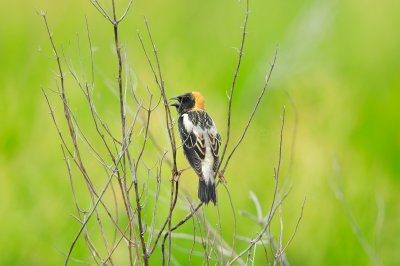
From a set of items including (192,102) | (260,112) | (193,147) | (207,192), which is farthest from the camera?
(260,112)

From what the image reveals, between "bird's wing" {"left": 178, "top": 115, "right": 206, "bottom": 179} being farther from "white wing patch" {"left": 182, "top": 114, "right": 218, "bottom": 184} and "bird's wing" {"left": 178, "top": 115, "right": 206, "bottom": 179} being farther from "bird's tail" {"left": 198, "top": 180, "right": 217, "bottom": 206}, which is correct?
"bird's tail" {"left": 198, "top": 180, "right": 217, "bottom": 206}

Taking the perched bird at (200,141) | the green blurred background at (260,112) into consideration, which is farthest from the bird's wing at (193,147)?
the green blurred background at (260,112)

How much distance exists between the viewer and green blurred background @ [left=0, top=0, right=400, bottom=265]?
775 cm

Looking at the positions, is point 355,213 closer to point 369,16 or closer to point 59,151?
point 59,151

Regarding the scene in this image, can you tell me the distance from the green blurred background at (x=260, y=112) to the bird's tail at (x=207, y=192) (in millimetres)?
1709

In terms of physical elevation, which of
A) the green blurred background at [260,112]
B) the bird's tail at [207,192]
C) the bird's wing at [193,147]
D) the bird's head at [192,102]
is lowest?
the bird's tail at [207,192]

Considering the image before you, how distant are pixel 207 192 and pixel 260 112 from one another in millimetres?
4210

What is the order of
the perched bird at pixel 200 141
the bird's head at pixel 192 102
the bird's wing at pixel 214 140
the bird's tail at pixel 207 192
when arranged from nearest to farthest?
the bird's tail at pixel 207 192
the perched bird at pixel 200 141
the bird's wing at pixel 214 140
the bird's head at pixel 192 102

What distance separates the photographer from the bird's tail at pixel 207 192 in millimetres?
4979

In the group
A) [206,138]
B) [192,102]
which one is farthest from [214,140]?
[192,102]

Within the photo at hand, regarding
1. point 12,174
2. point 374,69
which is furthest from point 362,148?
point 12,174

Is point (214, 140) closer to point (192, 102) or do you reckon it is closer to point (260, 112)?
point (192, 102)

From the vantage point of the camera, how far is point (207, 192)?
16.6 feet

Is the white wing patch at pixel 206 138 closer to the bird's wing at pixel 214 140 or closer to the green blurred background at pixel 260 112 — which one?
the bird's wing at pixel 214 140
